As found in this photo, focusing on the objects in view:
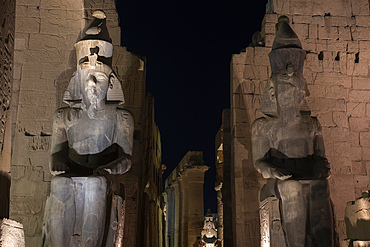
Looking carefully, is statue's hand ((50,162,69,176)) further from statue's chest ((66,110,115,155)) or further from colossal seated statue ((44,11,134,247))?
statue's chest ((66,110,115,155))

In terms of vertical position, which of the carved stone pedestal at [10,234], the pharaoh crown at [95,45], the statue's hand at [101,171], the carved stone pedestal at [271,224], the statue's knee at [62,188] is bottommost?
the carved stone pedestal at [10,234]

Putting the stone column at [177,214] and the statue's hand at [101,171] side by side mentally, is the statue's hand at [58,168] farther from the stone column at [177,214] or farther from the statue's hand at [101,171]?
the stone column at [177,214]

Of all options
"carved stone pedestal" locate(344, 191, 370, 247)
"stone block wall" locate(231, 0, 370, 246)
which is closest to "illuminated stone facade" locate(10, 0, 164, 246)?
"stone block wall" locate(231, 0, 370, 246)

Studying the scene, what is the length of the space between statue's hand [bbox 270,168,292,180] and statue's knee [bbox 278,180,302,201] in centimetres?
6

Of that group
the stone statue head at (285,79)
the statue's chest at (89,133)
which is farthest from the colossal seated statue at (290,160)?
the statue's chest at (89,133)

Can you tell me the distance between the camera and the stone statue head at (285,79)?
19.5 ft

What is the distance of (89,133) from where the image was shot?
5.73m

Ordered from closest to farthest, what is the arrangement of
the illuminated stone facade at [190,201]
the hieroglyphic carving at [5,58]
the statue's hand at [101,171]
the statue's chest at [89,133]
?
the hieroglyphic carving at [5,58] < the statue's hand at [101,171] < the statue's chest at [89,133] < the illuminated stone facade at [190,201]

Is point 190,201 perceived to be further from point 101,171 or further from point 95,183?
point 95,183

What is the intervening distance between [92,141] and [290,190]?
222 cm

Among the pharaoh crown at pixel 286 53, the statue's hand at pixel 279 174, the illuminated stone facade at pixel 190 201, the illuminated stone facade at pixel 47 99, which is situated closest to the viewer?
the statue's hand at pixel 279 174

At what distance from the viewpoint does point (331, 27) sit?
8.52 meters

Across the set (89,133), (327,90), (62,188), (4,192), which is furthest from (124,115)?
(327,90)

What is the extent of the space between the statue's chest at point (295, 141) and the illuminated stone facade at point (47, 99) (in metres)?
2.40
